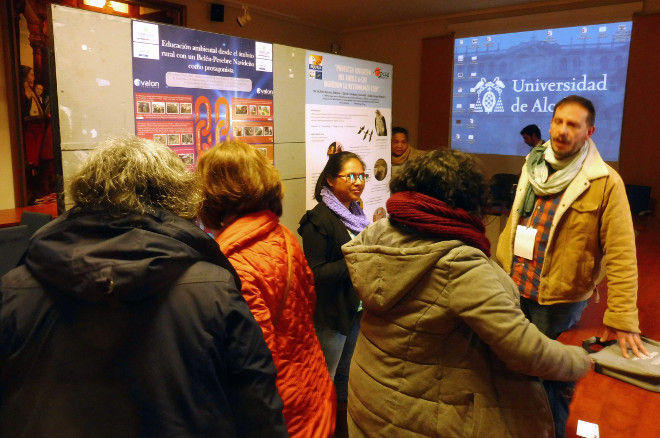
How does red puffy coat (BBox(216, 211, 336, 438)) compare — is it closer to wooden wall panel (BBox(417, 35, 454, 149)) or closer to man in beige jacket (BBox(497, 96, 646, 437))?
man in beige jacket (BBox(497, 96, 646, 437))

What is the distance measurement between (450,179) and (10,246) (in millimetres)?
2967

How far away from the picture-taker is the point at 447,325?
3.90 ft

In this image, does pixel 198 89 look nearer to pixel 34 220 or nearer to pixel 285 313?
pixel 285 313

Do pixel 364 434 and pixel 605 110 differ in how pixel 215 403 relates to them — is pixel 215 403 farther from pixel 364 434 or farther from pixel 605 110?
pixel 605 110

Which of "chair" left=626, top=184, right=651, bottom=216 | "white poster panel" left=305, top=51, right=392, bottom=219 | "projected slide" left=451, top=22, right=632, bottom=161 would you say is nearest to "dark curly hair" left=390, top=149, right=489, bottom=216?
→ "white poster panel" left=305, top=51, right=392, bottom=219

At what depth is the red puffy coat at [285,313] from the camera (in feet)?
4.37

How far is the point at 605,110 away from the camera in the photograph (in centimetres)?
551

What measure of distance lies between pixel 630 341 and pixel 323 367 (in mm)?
1175

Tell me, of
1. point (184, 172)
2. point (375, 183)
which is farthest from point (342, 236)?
point (375, 183)

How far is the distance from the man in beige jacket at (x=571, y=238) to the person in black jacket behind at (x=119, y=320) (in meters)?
1.35

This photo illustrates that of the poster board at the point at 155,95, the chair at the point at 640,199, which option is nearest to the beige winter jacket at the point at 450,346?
the poster board at the point at 155,95

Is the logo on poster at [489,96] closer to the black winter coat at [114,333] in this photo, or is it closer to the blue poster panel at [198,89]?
the blue poster panel at [198,89]

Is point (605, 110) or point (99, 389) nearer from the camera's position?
point (99, 389)

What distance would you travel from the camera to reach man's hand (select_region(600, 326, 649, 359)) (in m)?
1.82
